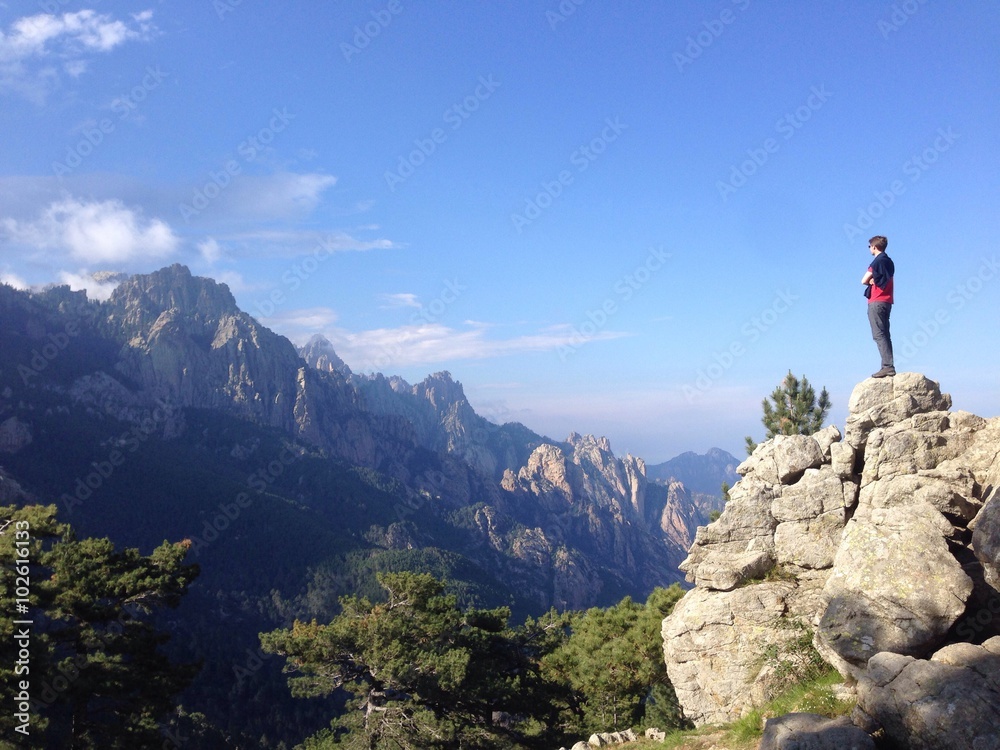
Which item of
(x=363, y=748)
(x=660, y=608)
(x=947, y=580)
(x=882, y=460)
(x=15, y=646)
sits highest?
(x=882, y=460)

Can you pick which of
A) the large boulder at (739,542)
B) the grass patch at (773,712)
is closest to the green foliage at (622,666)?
the large boulder at (739,542)

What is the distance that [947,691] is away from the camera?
29.6ft

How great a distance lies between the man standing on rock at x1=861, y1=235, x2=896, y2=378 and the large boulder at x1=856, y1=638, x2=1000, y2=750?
9563mm

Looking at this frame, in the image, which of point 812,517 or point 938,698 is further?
point 812,517

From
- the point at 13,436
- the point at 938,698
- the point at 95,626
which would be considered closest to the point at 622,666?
the point at 938,698

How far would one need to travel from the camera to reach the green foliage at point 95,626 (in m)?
21.8

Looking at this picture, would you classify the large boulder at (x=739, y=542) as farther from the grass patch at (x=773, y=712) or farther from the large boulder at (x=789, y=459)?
the grass patch at (x=773, y=712)

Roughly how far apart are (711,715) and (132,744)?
24.1m

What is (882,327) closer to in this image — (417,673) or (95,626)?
(417,673)

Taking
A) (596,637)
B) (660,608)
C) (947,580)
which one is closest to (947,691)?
(947,580)

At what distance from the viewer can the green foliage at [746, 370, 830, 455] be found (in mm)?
28188

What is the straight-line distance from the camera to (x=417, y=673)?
2505cm

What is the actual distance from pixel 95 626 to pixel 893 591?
32157 millimetres

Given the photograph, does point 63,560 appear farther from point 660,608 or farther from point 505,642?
point 660,608
